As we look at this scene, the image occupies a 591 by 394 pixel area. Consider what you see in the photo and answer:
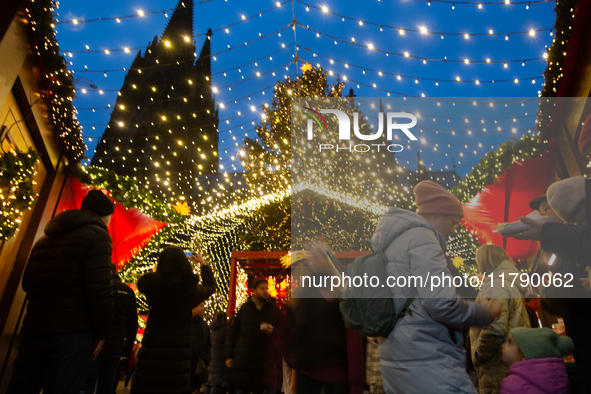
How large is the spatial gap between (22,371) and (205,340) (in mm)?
2555

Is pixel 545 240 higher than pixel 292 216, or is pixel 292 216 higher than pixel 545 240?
pixel 292 216

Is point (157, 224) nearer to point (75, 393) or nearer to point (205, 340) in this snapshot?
point (205, 340)

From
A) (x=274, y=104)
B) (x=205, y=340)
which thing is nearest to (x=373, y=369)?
(x=205, y=340)

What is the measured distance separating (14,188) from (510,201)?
20.6 feet

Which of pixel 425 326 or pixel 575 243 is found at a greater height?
pixel 575 243

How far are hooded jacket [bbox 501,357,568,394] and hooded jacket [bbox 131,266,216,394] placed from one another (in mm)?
2163

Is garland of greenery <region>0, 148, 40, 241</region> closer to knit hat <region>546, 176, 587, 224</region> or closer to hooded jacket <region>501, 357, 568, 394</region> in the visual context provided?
hooded jacket <region>501, 357, 568, 394</region>

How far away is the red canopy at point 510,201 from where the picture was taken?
479cm

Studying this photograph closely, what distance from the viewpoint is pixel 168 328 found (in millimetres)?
2572

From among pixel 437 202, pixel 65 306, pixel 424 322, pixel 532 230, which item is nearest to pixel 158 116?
pixel 65 306

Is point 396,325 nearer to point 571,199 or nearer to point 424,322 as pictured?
point 424,322

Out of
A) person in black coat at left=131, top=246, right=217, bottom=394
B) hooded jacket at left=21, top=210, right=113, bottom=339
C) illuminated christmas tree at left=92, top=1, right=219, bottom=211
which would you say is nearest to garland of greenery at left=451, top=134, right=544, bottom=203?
person in black coat at left=131, top=246, right=217, bottom=394

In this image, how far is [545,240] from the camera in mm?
2004

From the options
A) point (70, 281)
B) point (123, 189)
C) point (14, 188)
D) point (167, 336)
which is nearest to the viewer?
point (70, 281)
